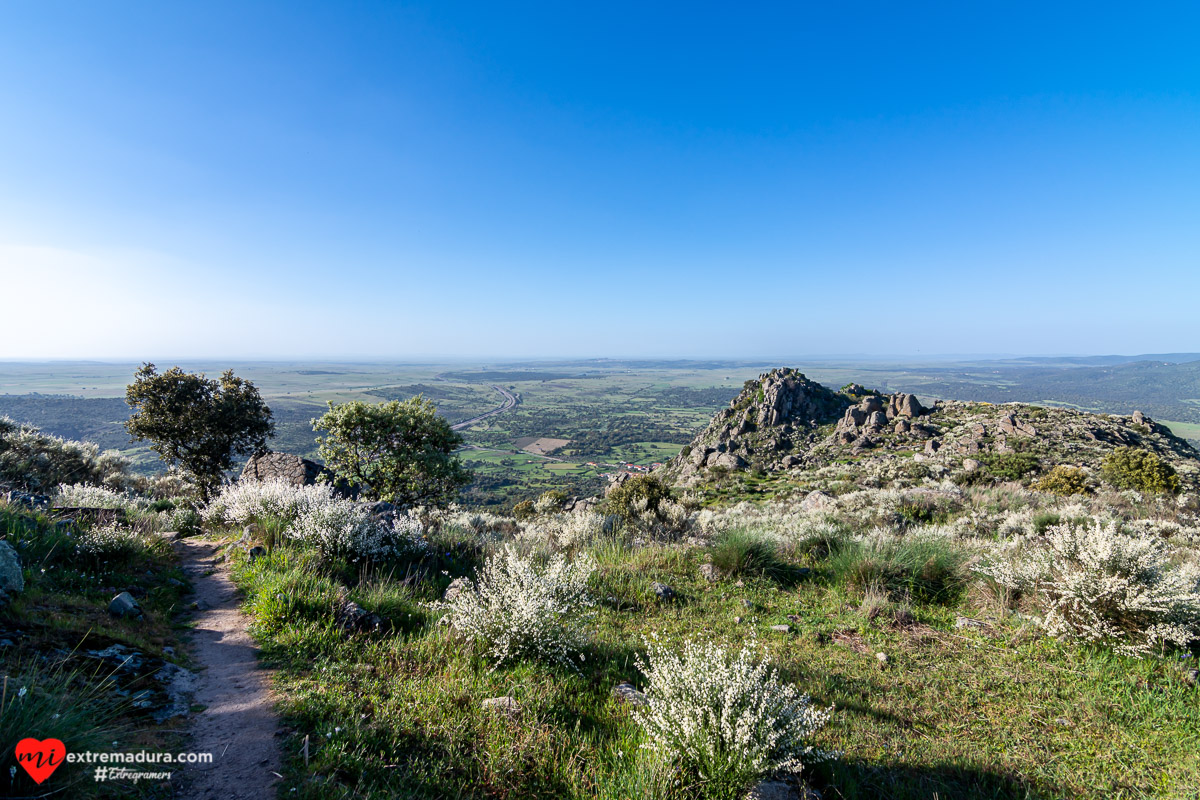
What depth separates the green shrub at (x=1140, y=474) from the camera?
19781 millimetres

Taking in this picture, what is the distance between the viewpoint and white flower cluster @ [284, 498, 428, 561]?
7.84 metres

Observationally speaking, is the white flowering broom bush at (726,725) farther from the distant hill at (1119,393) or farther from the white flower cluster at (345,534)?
the distant hill at (1119,393)

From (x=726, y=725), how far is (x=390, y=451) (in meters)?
16.1

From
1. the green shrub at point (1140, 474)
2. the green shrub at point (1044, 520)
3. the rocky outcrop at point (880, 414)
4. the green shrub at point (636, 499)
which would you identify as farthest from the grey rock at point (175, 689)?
the rocky outcrop at point (880, 414)

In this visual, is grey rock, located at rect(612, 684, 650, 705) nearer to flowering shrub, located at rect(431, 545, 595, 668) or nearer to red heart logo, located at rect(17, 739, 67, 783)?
flowering shrub, located at rect(431, 545, 595, 668)

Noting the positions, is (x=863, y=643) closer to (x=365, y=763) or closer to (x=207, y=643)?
(x=365, y=763)

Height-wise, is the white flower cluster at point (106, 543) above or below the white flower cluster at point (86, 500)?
above

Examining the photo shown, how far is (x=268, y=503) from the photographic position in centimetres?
936

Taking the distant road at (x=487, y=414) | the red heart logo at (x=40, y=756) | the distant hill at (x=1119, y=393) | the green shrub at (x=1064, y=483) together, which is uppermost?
the red heart logo at (x=40, y=756)

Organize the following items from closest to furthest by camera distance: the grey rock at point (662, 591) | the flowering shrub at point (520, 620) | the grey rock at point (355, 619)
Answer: the flowering shrub at point (520, 620)
the grey rock at point (355, 619)
the grey rock at point (662, 591)

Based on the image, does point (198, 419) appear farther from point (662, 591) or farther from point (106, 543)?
point (662, 591)

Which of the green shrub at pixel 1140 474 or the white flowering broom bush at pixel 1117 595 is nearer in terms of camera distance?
the white flowering broom bush at pixel 1117 595

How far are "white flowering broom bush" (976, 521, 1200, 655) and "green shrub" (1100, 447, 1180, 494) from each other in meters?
20.7

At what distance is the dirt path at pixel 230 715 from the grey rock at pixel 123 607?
650 millimetres
